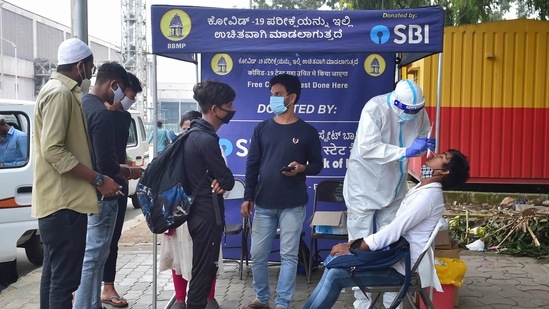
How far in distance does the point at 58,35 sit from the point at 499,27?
42.6m

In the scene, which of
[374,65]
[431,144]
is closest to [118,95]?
[431,144]

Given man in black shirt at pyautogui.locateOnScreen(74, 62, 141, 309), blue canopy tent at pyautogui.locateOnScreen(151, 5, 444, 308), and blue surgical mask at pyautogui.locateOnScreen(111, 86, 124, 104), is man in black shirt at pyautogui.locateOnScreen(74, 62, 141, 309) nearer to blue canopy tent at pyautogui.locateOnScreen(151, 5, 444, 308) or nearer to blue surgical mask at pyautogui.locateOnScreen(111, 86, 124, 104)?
blue surgical mask at pyautogui.locateOnScreen(111, 86, 124, 104)

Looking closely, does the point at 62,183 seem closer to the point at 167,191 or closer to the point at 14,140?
the point at 167,191

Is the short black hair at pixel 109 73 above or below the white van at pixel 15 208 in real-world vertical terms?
above

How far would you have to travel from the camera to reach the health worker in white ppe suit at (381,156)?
4.48 meters

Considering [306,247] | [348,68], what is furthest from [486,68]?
[306,247]

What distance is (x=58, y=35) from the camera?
47.0 metres

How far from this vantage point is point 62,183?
3805mm

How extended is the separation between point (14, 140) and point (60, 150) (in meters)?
3.35

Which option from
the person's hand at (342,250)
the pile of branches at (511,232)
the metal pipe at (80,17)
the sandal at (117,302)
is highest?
the metal pipe at (80,17)

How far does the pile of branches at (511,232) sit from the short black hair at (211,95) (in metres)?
3.81

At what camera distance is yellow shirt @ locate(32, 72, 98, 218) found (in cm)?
370

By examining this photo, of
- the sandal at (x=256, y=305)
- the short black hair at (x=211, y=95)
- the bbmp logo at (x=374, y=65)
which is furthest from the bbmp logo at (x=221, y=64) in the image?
the sandal at (x=256, y=305)

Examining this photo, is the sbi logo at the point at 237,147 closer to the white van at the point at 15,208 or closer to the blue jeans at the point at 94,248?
the blue jeans at the point at 94,248
